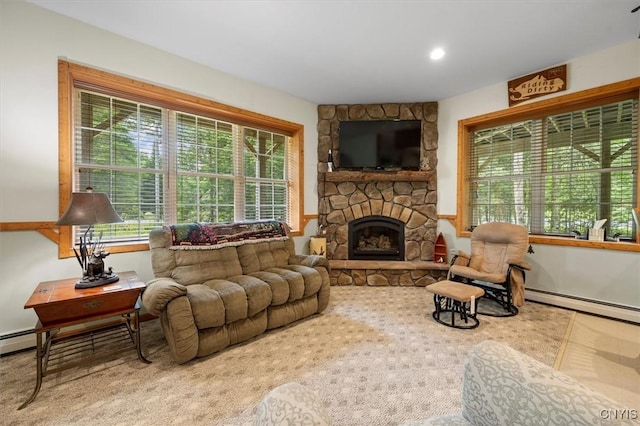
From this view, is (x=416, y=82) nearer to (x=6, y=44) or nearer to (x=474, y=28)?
(x=474, y=28)

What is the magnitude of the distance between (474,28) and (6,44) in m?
3.89

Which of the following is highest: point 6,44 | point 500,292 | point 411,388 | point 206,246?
point 6,44

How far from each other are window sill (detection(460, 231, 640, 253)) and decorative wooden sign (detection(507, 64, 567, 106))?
1.75 meters

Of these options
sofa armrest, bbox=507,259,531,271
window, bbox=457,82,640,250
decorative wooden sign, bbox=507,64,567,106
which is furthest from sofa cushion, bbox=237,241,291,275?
decorative wooden sign, bbox=507,64,567,106

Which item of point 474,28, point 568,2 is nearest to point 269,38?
point 474,28

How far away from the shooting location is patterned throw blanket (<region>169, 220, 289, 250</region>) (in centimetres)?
269

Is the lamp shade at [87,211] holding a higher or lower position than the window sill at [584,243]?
higher

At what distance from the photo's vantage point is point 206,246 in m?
2.78

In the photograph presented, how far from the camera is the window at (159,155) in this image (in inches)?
103

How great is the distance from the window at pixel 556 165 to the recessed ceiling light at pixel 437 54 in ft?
4.51

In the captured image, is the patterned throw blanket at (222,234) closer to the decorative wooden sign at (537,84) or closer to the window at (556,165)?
the window at (556,165)

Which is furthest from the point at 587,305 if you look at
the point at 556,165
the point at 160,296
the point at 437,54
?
the point at 160,296

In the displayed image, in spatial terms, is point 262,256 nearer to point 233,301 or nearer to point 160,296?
point 233,301

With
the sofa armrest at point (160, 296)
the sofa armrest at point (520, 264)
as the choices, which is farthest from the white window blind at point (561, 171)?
the sofa armrest at point (160, 296)
